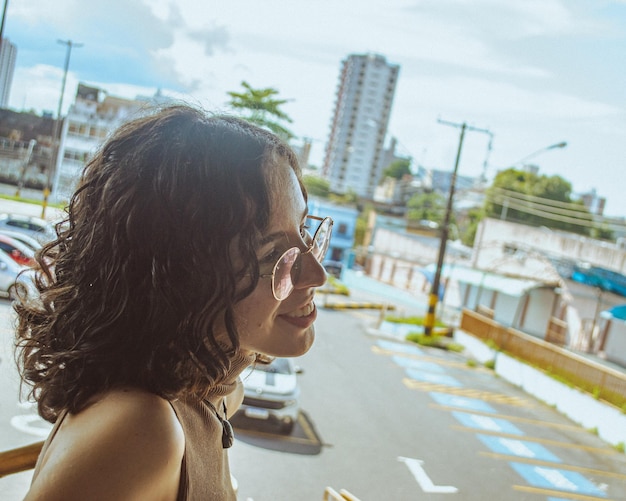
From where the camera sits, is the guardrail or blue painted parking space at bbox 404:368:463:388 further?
blue painted parking space at bbox 404:368:463:388

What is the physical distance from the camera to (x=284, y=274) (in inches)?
21.3

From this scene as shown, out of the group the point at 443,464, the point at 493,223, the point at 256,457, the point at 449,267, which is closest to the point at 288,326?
the point at 256,457

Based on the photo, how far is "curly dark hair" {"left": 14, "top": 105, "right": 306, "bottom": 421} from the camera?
0.49 meters

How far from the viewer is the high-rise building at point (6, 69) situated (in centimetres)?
279

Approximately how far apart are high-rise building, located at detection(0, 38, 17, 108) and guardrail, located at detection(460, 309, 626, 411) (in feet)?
17.1

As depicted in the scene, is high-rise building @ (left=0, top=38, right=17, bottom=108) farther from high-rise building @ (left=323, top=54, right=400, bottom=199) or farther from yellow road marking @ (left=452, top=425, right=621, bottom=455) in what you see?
high-rise building @ (left=323, top=54, right=400, bottom=199)

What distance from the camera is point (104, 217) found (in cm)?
51

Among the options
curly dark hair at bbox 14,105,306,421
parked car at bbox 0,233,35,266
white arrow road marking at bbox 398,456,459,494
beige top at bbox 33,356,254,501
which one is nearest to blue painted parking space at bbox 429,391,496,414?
white arrow road marking at bbox 398,456,459,494

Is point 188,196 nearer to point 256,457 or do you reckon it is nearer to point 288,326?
point 288,326

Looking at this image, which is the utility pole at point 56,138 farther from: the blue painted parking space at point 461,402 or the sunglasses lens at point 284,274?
the blue painted parking space at point 461,402

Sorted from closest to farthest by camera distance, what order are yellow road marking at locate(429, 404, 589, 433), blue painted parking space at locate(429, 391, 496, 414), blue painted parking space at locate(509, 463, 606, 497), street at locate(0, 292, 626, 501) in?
street at locate(0, 292, 626, 501)
blue painted parking space at locate(509, 463, 606, 497)
yellow road marking at locate(429, 404, 589, 433)
blue painted parking space at locate(429, 391, 496, 414)

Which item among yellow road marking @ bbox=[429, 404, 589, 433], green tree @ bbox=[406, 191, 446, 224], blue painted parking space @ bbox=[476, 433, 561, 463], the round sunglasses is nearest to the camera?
the round sunglasses

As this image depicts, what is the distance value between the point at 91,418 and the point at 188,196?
183 mm

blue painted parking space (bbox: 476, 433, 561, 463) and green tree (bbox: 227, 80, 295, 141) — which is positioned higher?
green tree (bbox: 227, 80, 295, 141)
